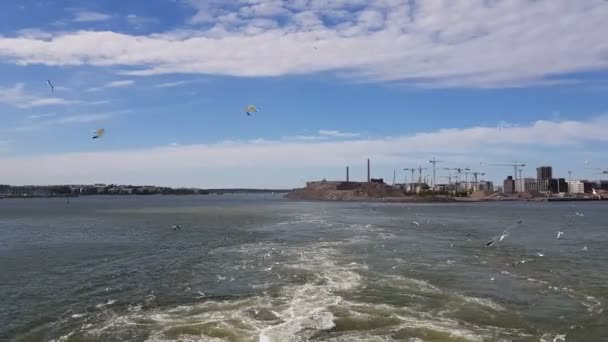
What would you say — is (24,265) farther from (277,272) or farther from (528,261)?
(528,261)

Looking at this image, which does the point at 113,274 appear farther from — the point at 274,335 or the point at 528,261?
the point at 528,261

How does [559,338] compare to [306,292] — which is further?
[306,292]

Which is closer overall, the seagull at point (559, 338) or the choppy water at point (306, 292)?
the seagull at point (559, 338)

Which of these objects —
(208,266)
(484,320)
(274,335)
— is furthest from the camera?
(208,266)

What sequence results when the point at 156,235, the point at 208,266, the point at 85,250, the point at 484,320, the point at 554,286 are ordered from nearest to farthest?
the point at 484,320 → the point at 554,286 → the point at 208,266 → the point at 85,250 → the point at 156,235

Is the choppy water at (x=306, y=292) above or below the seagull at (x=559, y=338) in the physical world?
above

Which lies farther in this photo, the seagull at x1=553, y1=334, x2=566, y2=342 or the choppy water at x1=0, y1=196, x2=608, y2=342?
the choppy water at x1=0, y1=196, x2=608, y2=342

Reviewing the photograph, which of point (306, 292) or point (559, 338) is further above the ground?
point (306, 292)

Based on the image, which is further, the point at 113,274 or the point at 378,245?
the point at 378,245

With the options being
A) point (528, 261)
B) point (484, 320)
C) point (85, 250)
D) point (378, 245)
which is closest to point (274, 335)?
point (484, 320)

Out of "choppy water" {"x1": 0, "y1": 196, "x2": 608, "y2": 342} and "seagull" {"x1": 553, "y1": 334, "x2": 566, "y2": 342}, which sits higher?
"choppy water" {"x1": 0, "y1": 196, "x2": 608, "y2": 342}
